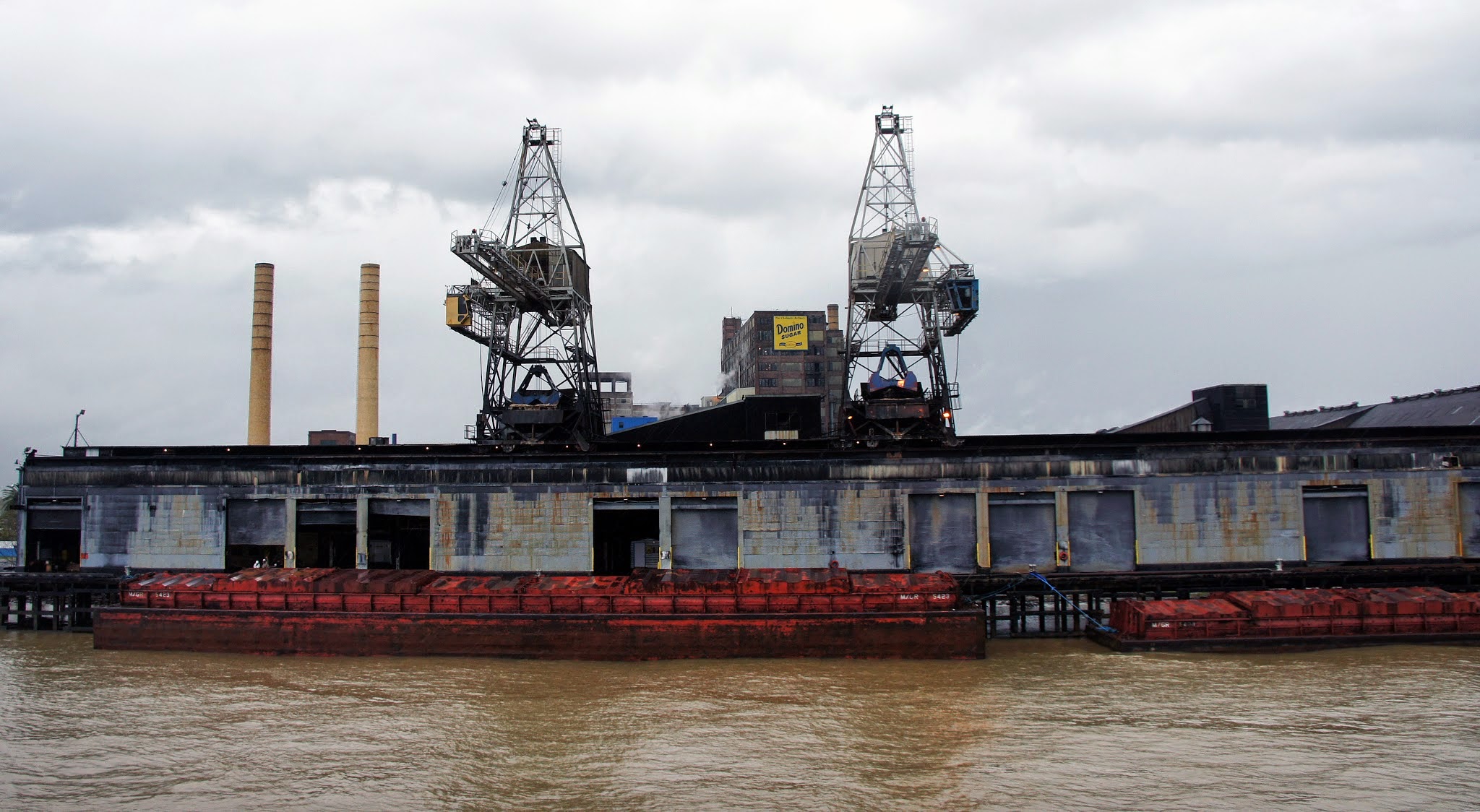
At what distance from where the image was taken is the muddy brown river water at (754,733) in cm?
1612

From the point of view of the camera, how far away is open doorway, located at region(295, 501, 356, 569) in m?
36.8

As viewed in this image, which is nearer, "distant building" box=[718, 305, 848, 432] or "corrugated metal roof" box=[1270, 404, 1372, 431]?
"corrugated metal roof" box=[1270, 404, 1372, 431]

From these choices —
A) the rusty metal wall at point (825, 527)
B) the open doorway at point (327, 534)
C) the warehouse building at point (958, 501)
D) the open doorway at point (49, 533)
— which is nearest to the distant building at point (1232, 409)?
the warehouse building at point (958, 501)

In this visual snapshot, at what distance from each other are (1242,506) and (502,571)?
29.6m

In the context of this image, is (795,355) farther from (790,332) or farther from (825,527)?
(825,527)

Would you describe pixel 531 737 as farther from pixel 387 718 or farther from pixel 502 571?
pixel 502 571

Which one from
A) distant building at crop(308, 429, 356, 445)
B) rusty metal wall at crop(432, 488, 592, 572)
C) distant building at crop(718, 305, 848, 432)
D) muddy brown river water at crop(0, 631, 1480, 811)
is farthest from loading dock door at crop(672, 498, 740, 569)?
distant building at crop(718, 305, 848, 432)

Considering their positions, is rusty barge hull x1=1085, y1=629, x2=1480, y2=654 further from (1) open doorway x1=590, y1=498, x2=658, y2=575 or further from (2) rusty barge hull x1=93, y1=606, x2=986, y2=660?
(1) open doorway x1=590, y1=498, x2=658, y2=575

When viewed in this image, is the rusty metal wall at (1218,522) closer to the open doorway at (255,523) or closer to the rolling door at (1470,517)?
the rolling door at (1470,517)

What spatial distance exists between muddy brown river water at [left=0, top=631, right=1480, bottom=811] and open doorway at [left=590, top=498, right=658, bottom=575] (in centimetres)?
1106

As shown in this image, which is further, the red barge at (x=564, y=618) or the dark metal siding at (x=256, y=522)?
the dark metal siding at (x=256, y=522)

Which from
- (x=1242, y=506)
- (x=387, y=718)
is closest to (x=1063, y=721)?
(x=387, y=718)

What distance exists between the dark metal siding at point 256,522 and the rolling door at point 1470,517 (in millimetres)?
47876

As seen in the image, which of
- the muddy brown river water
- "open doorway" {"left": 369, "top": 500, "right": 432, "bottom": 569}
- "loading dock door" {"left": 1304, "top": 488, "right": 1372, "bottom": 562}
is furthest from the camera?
"open doorway" {"left": 369, "top": 500, "right": 432, "bottom": 569}
